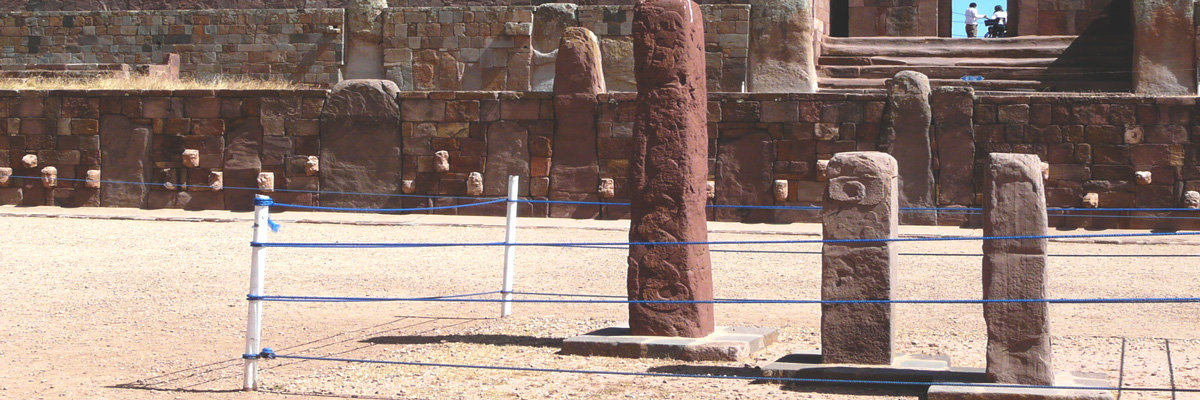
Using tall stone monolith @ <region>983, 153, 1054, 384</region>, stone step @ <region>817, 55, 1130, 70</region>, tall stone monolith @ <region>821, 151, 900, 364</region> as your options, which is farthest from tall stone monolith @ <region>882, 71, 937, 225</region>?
tall stone monolith @ <region>983, 153, 1054, 384</region>

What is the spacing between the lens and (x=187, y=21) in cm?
2167

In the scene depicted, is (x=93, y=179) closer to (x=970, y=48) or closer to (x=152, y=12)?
(x=152, y=12)

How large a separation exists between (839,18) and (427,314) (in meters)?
16.9

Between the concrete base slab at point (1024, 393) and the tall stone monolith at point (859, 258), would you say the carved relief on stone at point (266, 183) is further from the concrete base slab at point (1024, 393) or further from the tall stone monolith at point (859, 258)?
the concrete base slab at point (1024, 393)

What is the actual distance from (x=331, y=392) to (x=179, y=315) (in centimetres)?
273

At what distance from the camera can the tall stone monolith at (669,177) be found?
6.94 metres

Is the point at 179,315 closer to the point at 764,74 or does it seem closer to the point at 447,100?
the point at 447,100

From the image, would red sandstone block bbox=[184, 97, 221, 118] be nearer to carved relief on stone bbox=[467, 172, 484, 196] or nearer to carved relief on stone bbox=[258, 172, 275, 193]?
carved relief on stone bbox=[258, 172, 275, 193]

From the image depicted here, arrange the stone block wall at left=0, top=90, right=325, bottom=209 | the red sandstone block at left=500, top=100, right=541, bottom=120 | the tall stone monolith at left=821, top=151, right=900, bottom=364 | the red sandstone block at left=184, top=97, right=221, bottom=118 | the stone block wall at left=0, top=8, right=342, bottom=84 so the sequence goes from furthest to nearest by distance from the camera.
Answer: the stone block wall at left=0, top=8, right=342, bottom=84, the red sandstone block at left=184, top=97, right=221, bottom=118, the stone block wall at left=0, top=90, right=325, bottom=209, the red sandstone block at left=500, top=100, right=541, bottom=120, the tall stone monolith at left=821, top=151, right=900, bottom=364

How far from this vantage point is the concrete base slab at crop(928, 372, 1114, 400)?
5.35 meters

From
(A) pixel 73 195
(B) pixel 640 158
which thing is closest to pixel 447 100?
(A) pixel 73 195

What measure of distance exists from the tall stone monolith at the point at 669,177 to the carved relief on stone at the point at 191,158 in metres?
9.29

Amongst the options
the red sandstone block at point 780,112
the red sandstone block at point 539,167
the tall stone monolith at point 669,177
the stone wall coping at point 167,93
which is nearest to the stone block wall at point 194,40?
the stone wall coping at point 167,93

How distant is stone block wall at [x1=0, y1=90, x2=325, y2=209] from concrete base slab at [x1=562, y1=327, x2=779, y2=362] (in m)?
8.51
